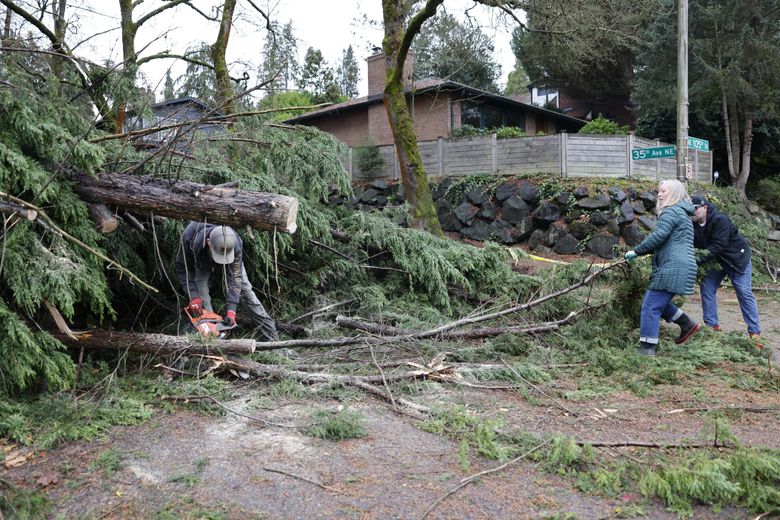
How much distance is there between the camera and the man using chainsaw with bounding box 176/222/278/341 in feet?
17.1

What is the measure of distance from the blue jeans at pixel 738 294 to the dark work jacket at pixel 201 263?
467 centimetres

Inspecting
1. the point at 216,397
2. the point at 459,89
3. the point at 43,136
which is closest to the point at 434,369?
the point at 216,397

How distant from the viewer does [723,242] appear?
6.00m

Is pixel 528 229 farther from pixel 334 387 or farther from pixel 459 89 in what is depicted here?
pixel 334 387

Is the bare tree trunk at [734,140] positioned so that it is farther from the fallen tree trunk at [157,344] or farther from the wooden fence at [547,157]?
the fallen tree trunk at [157,344]

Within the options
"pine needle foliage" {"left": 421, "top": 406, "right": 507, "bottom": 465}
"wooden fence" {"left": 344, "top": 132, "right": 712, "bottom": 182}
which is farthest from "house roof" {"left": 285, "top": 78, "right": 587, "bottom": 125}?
"pine needle foliage" {"left": 421, "top": 406, "right": 507, "bottom": 465}

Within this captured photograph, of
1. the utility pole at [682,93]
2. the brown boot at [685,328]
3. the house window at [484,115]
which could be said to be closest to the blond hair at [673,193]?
the brown boot at [685,328]

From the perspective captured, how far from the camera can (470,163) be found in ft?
54.8

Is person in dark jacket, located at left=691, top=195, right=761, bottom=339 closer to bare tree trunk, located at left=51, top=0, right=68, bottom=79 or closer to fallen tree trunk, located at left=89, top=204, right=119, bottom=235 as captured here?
fallen tree trunk, located at left=89, top=204, right=119, bottom=235

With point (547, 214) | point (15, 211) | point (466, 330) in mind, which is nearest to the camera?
point (15, 211)

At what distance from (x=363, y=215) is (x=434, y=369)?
9.62ft

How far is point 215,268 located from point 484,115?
18550mm

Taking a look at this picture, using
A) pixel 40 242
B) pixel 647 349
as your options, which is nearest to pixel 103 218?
pixel 40 242

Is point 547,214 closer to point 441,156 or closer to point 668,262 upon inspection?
point 441,156
